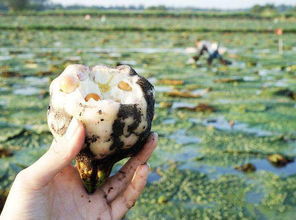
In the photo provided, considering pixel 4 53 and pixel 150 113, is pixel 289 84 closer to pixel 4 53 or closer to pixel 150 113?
pixel 150 113

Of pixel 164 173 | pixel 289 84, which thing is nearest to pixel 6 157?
pixel 164 173

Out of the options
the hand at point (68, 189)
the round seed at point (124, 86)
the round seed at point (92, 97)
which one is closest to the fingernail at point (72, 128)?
the hand at point (68, 189)

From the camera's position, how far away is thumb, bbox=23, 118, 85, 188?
116 centimetres

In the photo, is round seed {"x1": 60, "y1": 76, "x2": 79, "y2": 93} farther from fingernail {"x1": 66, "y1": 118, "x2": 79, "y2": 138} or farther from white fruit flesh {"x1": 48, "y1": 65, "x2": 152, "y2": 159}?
fingernail {"x1": 66, "y1": 118, "x2": 79, "y2": 138}

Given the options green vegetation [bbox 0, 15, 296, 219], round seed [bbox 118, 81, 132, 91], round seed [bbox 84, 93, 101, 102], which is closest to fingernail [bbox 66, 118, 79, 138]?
round seed [bbox 84, 93, 101, 102]

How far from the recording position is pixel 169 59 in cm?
735

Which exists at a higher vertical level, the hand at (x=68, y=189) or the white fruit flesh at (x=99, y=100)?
the white fruit flesh at (x=99, y=100)

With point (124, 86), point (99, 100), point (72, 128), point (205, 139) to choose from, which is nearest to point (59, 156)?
point (72, 128)

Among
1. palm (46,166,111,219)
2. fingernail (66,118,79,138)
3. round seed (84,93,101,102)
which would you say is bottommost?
palm (46,166,111,219)

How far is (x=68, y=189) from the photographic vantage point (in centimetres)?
143

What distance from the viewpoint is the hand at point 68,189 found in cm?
118

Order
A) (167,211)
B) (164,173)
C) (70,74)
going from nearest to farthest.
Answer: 1. (70,74)
2. (167,211)
3. (164,173)

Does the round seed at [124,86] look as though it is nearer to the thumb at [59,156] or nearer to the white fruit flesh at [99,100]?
the white fruit flesh at [99,100]

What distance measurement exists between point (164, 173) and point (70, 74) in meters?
1.21
